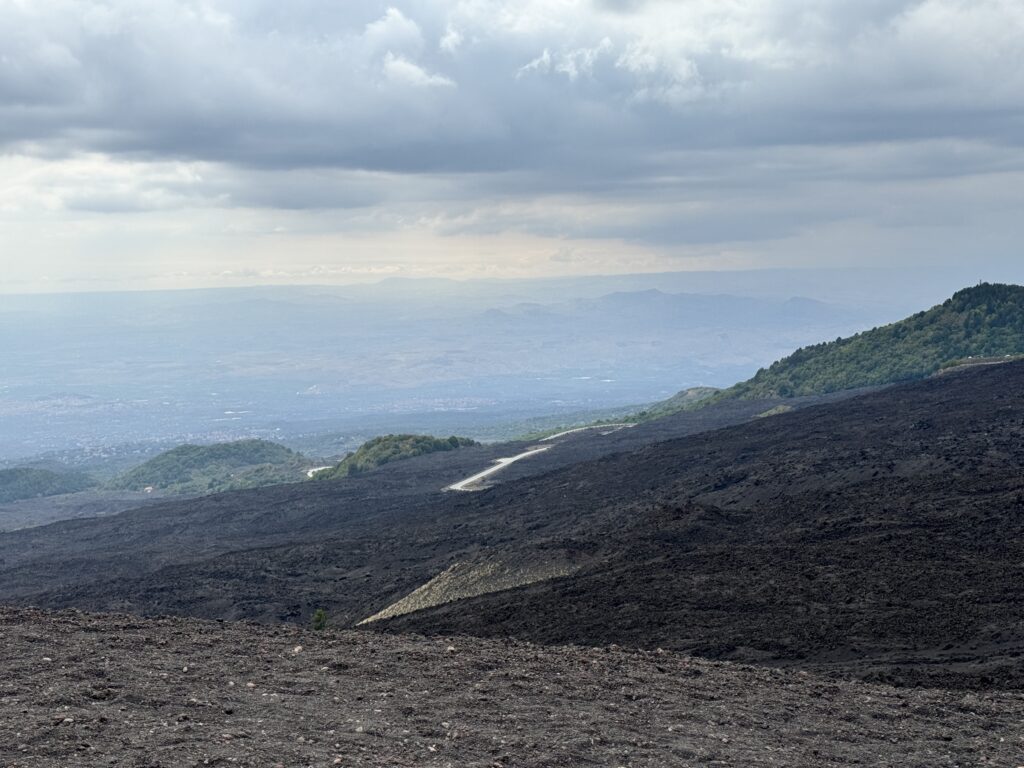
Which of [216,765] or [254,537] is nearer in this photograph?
[216,765]

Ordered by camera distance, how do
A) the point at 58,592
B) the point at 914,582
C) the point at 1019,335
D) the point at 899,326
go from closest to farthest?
the point at 914,582 → the point at 58,592 → the point at 1019,335 → the point at 899,326

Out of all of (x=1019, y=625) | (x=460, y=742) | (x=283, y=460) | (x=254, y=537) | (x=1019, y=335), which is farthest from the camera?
(x=283, y=460)

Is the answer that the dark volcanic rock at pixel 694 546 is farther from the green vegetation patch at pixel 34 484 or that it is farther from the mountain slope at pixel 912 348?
the green vegetation patch at pixel 34 484

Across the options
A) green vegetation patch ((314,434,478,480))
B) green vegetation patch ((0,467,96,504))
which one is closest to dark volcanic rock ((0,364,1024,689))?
green vegetation patch ((314,434,478,480))

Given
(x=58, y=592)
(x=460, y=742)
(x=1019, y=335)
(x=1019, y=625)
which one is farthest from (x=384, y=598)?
(x=1019, y=335)

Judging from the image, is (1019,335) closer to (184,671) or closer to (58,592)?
(58,592)

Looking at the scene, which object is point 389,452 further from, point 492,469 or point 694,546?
point 694,546

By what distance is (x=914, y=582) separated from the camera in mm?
27094

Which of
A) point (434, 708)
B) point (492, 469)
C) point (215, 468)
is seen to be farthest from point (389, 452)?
point (434, 708)

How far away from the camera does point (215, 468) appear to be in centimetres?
13762

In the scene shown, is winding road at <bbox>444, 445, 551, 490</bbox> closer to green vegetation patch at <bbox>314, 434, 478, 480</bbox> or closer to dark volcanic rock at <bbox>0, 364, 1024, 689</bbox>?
dark volcanic rock at <bbox>0, 364, 1024, 689</bbox>

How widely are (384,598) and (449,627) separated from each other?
11305 millimetres

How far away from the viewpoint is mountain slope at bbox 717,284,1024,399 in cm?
9931

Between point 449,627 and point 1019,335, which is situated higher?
point 1019,335
